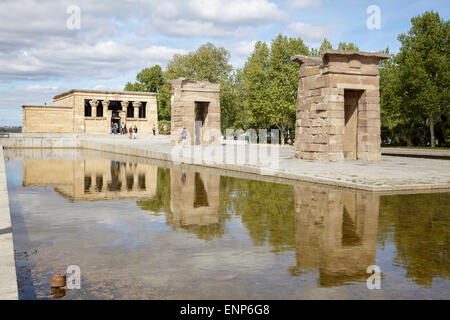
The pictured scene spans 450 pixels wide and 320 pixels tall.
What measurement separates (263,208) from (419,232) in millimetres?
3178

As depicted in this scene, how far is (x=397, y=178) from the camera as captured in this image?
13609 millimetres

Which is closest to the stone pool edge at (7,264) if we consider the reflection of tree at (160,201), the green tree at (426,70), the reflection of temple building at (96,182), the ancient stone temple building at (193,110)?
the reflection of tree at (160,201)

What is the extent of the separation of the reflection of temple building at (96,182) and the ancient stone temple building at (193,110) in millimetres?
13385

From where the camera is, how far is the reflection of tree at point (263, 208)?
22.6 ft

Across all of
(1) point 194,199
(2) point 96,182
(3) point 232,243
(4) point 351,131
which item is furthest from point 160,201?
(4) point 351,131

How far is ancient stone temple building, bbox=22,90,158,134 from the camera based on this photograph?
54.7m

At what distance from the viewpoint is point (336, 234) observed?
7.10 metres

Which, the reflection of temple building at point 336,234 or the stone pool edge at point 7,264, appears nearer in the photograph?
the stone pool edge at point 7,264

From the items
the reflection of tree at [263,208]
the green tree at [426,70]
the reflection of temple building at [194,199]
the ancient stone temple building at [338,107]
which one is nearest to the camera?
the reflection of tree at [263,208]

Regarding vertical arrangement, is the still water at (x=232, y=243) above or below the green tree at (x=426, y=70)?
below

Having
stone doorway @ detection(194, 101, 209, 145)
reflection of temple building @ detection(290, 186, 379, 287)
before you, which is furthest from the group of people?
reflection of temple building @ detection(290, 186, 379, 287)

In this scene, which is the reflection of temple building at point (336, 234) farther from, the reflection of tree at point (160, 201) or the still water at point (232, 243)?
the reflection of tree at point (160, 201)

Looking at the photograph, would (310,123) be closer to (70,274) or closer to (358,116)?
(358,116)

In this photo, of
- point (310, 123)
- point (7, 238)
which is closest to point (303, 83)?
point (310, 123)
